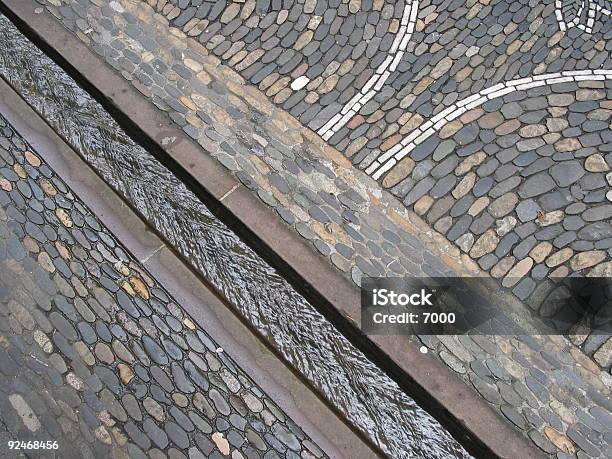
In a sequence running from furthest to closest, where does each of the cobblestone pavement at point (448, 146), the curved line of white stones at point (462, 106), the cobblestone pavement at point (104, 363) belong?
the curved line of white stones at point (462, 106)
the cobblestone pavement at point (448, 146)
the cobblestone pavement at point (104, 363)

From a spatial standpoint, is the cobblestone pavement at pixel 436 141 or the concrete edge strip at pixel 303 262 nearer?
the concrete edge strip at pixel 303 262

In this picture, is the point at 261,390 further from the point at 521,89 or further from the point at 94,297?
the point at 521,89

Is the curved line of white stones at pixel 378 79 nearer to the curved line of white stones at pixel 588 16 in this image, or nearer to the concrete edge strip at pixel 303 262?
the concrete edge strip at pixel 303 262

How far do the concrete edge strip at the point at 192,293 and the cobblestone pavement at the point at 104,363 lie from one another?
0.24ft

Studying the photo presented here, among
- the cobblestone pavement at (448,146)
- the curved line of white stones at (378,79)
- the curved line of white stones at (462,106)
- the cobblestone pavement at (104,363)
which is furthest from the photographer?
the curved line of white stones at (378,79)

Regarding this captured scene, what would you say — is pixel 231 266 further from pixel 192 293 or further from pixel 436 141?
pixel 436 141

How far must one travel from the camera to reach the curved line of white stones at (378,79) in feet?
19.2

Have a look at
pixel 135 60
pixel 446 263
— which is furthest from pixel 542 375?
pixel 135 60

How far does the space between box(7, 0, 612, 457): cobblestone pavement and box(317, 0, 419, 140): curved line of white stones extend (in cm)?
3

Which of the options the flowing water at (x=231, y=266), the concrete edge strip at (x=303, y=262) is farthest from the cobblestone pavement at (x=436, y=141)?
the flowing water at (x=231, y=266)

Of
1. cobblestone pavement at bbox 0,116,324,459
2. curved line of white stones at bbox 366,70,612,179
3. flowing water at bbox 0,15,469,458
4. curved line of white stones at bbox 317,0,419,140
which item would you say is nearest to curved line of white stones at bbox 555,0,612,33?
curved line of white stones at bbox 366,70,612,179

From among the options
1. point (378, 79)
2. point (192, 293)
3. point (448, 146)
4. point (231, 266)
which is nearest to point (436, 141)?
point (448, 146)

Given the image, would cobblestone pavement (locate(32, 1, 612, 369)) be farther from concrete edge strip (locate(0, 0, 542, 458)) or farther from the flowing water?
the flowing water

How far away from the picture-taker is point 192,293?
514 centimetres
